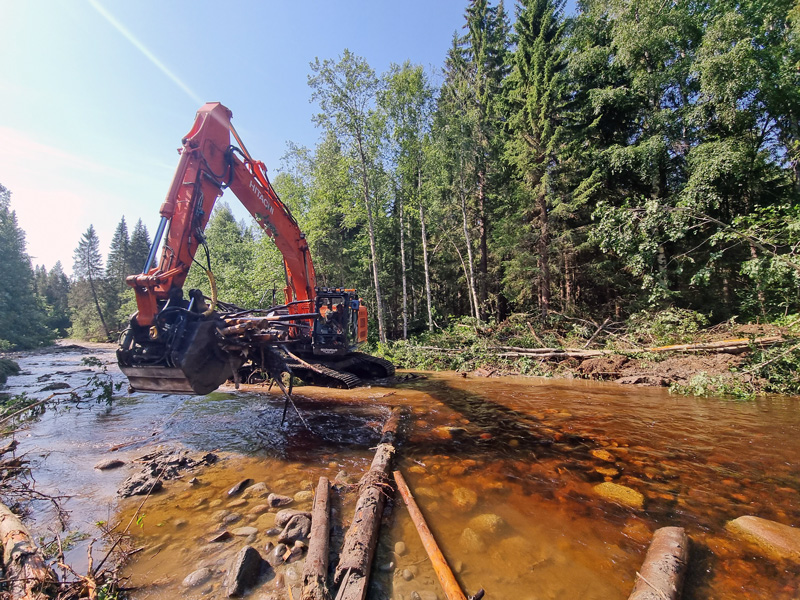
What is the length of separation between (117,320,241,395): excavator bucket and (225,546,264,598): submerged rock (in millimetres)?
2767

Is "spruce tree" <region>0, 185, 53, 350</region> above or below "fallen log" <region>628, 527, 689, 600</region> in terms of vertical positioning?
above

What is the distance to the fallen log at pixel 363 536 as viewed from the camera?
2.30m

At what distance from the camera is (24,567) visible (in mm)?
2309

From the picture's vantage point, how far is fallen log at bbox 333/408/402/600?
2299 mm

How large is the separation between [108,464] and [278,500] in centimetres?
298

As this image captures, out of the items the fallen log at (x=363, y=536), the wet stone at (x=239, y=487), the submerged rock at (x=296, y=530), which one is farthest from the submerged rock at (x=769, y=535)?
the wet stone at (x=239, y=487)

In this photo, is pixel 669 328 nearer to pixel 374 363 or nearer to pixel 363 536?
pixel 374 363

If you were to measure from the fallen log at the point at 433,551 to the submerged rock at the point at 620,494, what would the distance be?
2.13 metres

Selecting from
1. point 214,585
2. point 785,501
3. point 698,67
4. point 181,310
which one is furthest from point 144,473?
point 698,67

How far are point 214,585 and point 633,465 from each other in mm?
4858

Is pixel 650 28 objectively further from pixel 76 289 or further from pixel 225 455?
pixel 76 289

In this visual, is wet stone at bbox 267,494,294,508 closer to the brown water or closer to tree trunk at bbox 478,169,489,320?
the brown water

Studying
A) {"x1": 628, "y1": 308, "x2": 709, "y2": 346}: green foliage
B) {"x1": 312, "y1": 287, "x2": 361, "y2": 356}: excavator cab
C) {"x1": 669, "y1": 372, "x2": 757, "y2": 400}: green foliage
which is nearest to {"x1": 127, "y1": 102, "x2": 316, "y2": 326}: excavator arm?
{"x1": 312, "y1": 287, "x2": 361, "y2": 356}: excavator cab

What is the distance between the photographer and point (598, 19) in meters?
16.2
